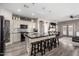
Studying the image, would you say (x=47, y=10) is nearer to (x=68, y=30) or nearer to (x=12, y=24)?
(x=68, y=30)

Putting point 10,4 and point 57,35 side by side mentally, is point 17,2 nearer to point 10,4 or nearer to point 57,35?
point 10,4

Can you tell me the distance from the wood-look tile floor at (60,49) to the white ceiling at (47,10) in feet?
1.92

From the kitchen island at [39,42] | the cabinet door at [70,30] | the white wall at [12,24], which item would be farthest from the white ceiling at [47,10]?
the kitchen island at [39,42]

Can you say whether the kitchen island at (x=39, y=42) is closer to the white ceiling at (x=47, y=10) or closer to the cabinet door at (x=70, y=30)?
the cabinet door at (x=70, y=30)

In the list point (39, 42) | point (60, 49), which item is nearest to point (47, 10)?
point (39, 42)

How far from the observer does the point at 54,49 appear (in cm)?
219

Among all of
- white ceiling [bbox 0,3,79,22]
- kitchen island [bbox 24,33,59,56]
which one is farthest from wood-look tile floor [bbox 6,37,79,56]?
white ceiling [bbox 0,3,79,22]

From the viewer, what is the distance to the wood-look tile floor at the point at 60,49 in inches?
76.7

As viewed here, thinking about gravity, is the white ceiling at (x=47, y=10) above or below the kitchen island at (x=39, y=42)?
above

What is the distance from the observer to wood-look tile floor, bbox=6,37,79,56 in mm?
1949

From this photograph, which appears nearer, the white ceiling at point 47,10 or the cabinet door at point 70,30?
the white ceiling at point 47,10

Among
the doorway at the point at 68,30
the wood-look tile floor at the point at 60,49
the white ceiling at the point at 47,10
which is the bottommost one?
the wood-look tile floor at the point at 60,49

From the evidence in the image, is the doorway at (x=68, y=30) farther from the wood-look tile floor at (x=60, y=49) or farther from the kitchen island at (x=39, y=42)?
the kitchen island at (x=39, y=42)

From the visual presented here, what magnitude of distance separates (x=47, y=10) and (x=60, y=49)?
41.3 inches
